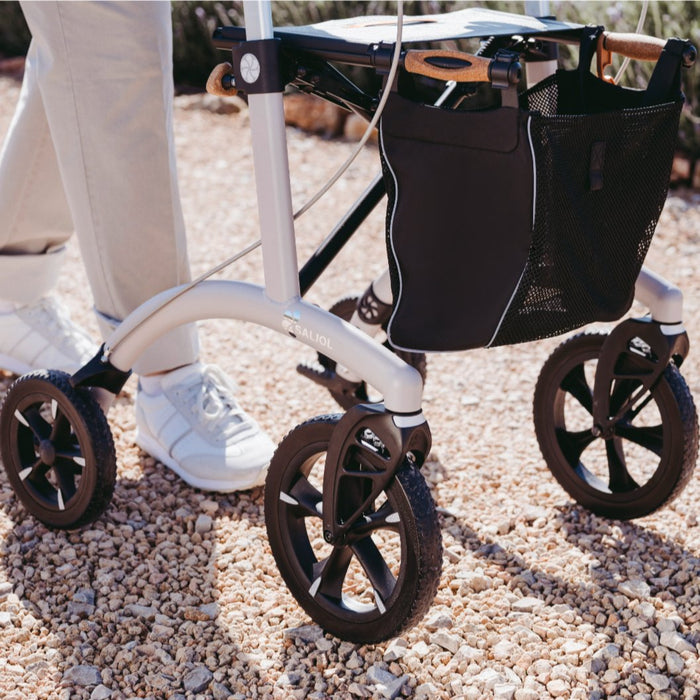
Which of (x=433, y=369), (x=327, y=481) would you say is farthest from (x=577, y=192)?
(x=433, y=369)

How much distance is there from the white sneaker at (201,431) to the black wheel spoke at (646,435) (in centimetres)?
69

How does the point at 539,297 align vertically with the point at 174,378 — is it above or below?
above

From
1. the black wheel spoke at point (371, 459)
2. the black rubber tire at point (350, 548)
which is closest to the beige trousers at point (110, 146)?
the black rubber tire at point (350, 548)

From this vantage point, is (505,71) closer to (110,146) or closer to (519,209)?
(519,209)

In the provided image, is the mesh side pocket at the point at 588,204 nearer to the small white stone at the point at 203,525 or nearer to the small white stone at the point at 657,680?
the small white stone at the point at 657,680

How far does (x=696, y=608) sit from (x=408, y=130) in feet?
3.07

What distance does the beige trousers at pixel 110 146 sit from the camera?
69.3 inches

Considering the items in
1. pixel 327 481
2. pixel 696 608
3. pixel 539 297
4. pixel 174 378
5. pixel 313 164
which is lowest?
pixel 313 164

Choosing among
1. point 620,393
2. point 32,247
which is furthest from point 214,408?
point 620,393

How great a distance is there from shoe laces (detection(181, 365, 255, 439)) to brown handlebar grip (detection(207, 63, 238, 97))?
0.74 metres

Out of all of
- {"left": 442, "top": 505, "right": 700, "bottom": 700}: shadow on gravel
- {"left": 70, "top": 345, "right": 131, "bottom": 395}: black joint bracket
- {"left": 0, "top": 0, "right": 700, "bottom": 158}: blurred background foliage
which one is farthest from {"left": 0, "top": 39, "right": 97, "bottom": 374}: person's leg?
Answer: {"left": 0, "top": 0, "right": 700, "bottom": 158}: blurred background foliage

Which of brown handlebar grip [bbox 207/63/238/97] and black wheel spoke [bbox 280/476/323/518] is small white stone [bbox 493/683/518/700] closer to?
black wheel spoke [bbox 280/476/323/518]

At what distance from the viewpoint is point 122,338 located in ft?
5.77

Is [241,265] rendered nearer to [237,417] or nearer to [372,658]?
[237,417]
